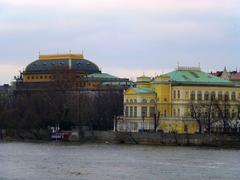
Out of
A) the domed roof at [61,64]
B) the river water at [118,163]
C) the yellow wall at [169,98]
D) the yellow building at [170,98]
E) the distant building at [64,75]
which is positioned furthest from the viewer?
the domed roof at [61,64]

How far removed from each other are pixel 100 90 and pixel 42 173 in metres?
75.4

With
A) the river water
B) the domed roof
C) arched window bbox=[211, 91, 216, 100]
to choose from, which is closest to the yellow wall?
arched window bbox=[211, 91, 216, 100]

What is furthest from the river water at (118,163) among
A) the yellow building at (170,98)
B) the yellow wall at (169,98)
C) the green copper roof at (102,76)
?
the green copper roof at (102,76)

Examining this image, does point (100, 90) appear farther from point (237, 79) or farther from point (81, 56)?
point (81, 56)

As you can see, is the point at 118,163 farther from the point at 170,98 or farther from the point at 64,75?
the point at 64,75

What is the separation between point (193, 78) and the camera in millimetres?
123938

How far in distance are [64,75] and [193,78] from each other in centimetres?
3937

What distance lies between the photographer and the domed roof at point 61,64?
567ft

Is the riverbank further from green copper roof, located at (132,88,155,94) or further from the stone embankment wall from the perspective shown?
green copper roof, located at (132,88,155,94)

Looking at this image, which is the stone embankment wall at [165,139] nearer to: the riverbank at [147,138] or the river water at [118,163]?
the riverbank at [147,138]

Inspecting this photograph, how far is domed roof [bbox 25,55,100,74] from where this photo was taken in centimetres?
17288

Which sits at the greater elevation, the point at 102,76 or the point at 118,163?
the point at 102,76

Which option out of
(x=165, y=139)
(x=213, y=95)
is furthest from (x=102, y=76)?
(x=165, y=139)

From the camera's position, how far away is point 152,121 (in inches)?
4815
